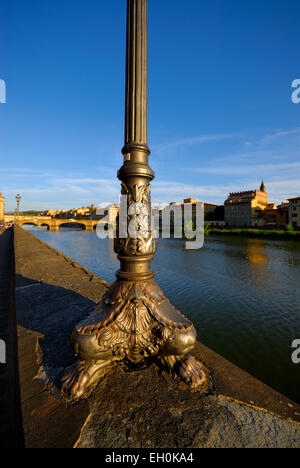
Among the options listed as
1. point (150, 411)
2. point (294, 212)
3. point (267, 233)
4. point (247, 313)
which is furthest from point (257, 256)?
point (294, 212)

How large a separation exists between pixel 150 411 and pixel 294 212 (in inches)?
2224

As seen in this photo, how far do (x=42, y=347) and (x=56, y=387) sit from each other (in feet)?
2.20

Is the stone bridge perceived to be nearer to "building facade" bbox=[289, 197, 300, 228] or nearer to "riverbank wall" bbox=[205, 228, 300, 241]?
"riverbank wall" bbox=[205, 228, 300, 241]

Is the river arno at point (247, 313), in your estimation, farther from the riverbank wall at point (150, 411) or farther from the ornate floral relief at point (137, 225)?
the ornate floral relief at point (137, 225)

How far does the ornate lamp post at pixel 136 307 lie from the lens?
173 centimetres

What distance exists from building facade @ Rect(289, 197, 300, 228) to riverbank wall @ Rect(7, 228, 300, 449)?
2152 inches

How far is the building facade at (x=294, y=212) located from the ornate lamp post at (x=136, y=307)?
54780 millimetres

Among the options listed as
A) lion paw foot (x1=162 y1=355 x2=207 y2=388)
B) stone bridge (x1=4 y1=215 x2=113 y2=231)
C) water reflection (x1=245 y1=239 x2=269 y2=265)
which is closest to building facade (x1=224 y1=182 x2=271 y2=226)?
stone bridge (x1=4 y1=215 x2=113 y2=231)

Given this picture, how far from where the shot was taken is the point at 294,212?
46.5m

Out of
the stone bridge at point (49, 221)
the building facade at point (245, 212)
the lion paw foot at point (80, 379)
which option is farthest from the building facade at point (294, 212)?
the lion paw foot at point (80, 379)

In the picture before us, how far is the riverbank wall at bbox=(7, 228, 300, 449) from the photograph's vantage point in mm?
1281

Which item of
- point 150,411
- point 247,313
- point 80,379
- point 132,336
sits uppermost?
A: point 132,336

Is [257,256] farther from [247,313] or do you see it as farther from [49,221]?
[49,221]
